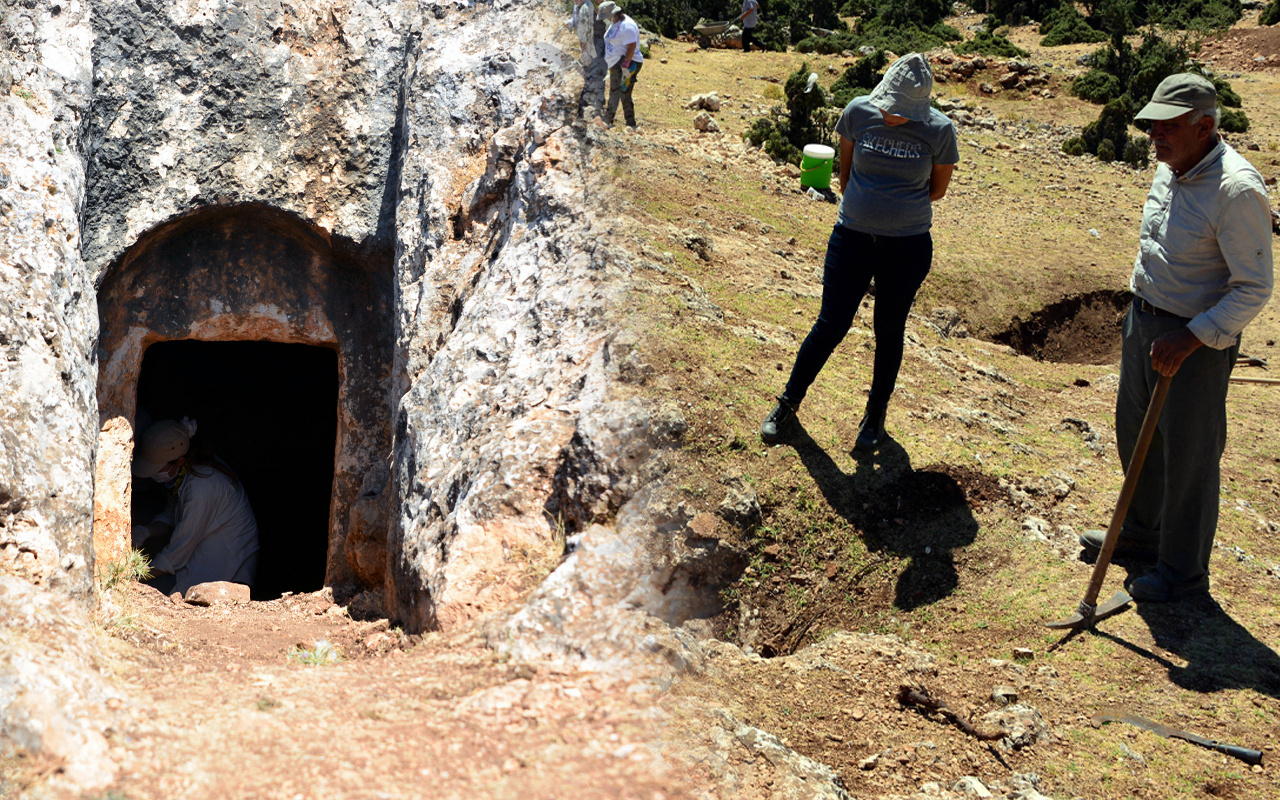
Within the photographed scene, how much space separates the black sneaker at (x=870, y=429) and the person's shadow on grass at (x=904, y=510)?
0.15ft

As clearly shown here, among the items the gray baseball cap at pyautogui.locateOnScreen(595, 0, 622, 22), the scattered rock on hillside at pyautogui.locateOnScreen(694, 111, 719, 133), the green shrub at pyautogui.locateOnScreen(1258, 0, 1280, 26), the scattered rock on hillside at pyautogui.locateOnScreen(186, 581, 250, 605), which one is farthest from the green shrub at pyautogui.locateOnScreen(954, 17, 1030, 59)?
the scattered rock on hillside at pyautogui.locateOnScreen(186, 581, 250, 605)

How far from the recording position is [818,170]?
9.19 metres

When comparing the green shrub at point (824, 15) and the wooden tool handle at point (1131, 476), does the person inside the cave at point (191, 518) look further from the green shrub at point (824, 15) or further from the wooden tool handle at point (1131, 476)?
the green shrub at point (824, 15)

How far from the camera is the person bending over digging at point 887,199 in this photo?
383 centimetres

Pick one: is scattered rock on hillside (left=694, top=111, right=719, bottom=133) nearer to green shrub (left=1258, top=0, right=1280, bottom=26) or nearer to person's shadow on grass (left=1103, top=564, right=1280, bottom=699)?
person's shadow on grass (left=1103, top=564, right=1280, bottom=699)

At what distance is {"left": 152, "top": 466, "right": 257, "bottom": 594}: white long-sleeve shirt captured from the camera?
289 inches

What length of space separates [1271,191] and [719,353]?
34.1ft

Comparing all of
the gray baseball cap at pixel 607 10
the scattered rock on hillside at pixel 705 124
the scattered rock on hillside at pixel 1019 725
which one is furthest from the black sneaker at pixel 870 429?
the scattered rock on hillside at pixel 705 124

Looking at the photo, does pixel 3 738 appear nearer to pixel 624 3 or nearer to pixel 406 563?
pixel 406 563

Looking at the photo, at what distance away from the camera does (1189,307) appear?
338 cm

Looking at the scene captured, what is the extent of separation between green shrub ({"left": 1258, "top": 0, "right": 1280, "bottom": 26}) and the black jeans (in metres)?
21.9

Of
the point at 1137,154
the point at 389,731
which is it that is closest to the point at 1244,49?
the point at 1137,154

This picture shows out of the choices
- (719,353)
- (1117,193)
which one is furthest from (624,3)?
(719,353)

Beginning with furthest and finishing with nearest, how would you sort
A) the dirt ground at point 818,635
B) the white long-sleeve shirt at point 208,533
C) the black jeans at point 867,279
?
the white long-sleeve shirt at point 208,533 < the black jeans at point 867,279 < the dirt ground at point 818,635
